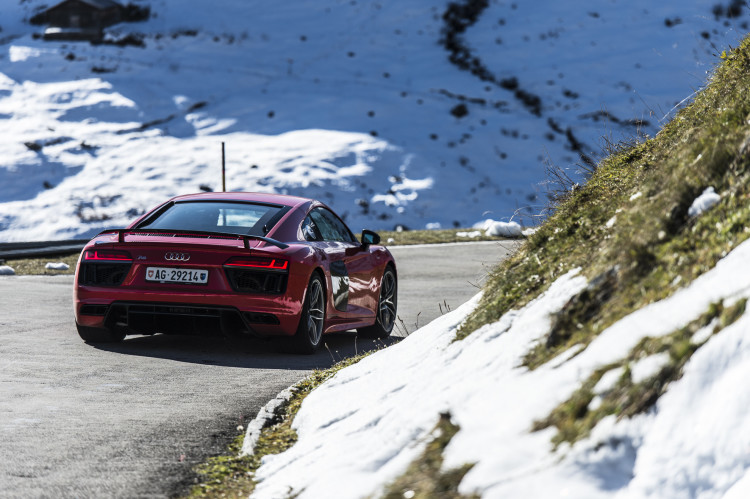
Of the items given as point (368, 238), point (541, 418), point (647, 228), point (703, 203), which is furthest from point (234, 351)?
point (541, 418)

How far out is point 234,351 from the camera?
29.7 ft

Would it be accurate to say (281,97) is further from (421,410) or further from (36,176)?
(421,410)

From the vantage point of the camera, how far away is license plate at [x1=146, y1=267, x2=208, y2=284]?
841cm

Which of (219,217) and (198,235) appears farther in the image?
(219,217)

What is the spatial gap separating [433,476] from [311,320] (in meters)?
5.35

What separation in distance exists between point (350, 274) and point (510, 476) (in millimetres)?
6476

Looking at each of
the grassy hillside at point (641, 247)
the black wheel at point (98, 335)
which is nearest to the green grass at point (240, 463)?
the grassy hillside at point (641, 247)

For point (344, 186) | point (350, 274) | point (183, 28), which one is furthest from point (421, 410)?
point (183, 28)

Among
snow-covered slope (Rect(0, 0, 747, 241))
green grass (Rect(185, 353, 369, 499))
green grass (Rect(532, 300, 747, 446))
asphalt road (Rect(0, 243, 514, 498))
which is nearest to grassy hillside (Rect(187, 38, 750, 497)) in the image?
green grass (Rect(532, 300, 747, 446))

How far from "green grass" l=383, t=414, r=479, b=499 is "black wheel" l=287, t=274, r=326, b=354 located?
470cm

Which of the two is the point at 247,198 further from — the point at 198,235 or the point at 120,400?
the point at 120,400

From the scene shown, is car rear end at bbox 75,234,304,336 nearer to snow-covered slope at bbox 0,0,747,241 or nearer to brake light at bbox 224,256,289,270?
brake light at bbox 224,256,289,270

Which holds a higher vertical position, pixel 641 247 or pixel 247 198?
pixel 641 247

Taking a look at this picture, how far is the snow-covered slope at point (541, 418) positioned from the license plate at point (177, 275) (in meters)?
3.18
